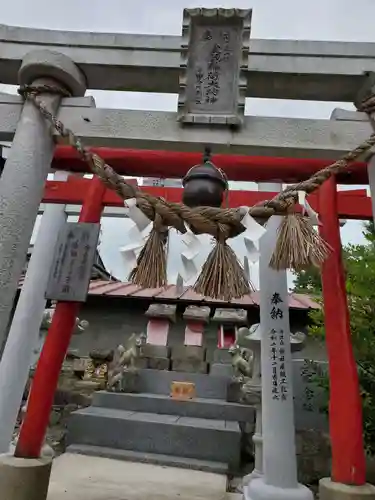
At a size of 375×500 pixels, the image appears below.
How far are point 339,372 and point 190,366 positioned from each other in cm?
589

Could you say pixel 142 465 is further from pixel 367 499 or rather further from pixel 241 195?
pixel 241 195

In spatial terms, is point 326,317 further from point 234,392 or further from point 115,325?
point 115,325

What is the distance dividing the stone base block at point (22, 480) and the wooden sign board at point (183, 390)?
167 inches

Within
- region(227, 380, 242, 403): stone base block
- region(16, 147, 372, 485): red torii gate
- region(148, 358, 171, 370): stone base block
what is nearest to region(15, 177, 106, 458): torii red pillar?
region(16, 147, 372, 485): red torii gate

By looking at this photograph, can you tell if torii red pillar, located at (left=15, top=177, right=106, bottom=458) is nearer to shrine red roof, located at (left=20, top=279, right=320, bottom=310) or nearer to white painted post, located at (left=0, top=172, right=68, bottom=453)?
white painted post, located at (left=0, top=172, right=68, bottom=453)

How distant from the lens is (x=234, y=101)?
218cm

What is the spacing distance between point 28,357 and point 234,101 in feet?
9.87

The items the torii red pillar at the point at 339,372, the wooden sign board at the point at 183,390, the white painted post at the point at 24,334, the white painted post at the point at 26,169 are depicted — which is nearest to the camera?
the white painted post at the point at 26,169

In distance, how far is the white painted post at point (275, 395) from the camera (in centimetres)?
322

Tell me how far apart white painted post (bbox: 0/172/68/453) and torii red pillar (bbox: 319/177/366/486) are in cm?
276

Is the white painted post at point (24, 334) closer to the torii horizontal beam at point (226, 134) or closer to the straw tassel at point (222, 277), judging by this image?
the torii horizontal beam at point (226, 134)

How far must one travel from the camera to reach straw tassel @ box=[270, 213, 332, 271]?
1.71 meters

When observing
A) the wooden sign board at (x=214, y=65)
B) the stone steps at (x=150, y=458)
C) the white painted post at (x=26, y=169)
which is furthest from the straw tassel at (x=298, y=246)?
the stone steps at (x=150, y=458)

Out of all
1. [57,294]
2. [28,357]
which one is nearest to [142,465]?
[28,357]
